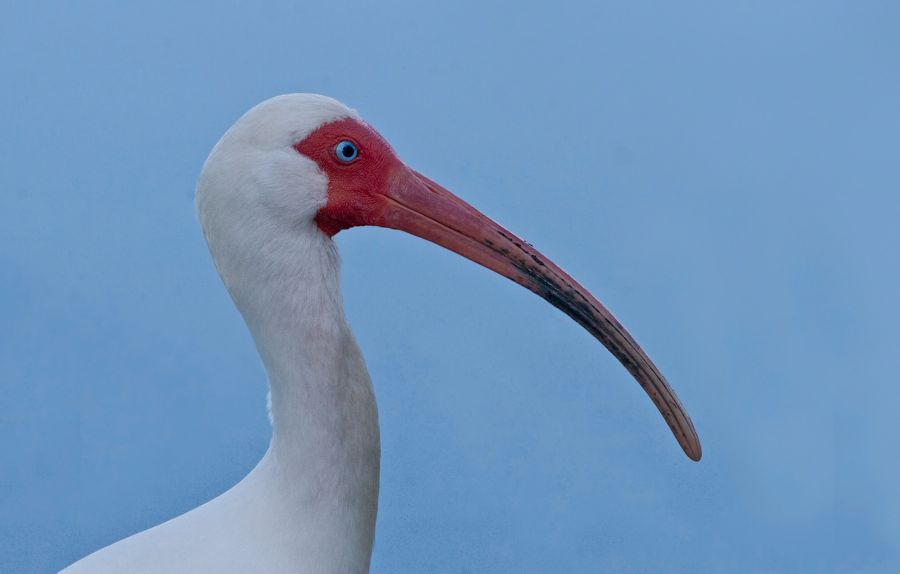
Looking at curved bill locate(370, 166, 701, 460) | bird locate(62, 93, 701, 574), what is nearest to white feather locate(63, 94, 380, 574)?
bird locate(62, 93, 701, 574)

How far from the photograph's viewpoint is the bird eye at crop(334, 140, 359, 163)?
2.15m

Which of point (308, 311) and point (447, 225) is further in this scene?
point (447, 225)

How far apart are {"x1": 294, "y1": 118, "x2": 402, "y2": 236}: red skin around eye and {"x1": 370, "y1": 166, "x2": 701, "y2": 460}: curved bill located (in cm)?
2

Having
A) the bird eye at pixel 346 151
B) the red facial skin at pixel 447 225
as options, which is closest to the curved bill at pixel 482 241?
the red facial skin at pixel 447 225

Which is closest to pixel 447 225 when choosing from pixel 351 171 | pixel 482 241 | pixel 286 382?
pixel 482 241

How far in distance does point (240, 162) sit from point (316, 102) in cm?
18

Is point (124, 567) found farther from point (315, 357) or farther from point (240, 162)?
point (240, 162)

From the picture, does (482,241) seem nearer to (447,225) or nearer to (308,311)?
(447,225)

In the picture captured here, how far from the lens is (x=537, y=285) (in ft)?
7.50

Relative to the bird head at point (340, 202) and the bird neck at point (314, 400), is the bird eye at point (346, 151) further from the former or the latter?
the bird neck at point (314, 400)

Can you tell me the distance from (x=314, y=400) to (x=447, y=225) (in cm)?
44

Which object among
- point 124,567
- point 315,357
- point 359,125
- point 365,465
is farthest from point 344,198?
point 124,567

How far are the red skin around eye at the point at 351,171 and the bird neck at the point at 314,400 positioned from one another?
0.06m

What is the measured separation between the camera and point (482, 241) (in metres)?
2.28
